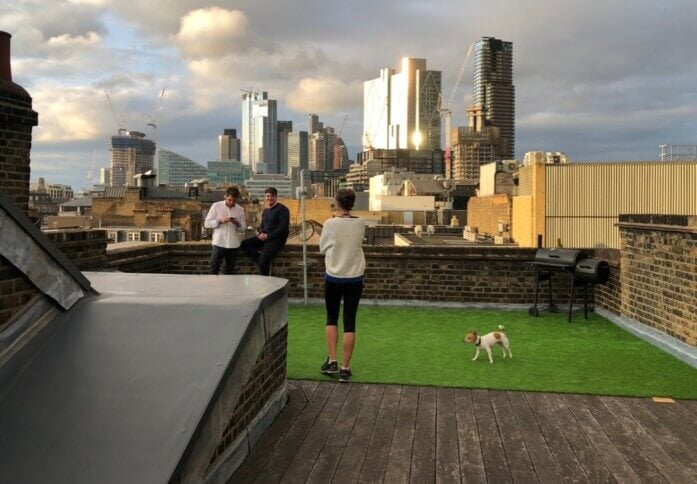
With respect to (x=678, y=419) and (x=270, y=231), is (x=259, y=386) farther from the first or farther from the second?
(x=270, y=231)

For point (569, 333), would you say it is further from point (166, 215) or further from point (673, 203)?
point (166, 215)

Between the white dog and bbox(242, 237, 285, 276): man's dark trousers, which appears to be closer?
the white dog

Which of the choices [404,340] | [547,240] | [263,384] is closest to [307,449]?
[263,384]

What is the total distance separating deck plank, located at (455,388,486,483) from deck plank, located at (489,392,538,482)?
196 millimetres

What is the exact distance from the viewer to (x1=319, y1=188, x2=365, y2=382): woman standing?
5.64 meters

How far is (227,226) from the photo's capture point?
347 inches

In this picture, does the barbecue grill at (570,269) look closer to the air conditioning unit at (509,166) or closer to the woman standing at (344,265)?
the woman standing at (344,265)

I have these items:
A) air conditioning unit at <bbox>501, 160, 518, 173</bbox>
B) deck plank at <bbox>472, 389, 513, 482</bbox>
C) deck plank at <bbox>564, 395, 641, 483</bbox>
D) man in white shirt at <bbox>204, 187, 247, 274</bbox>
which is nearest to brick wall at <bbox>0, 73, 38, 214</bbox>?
man in white shirt at <bbox>204, 187, 247, 274</bbox>

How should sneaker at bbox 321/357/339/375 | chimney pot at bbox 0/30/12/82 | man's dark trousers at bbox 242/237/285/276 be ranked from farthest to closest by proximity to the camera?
1. man's dark trousers at bbox 242/237/285/276
2. chimney pot at bbox 0/30/12/82
3. sneaker at bbox 321/357/339/375

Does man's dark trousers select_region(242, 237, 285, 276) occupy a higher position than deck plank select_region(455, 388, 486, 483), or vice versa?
man's dark trousers select_region(242, 237, 285, 276)

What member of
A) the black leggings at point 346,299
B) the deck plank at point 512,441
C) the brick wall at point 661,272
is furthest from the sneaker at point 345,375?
the brick wall at point 661,272

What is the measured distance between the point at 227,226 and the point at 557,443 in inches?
236

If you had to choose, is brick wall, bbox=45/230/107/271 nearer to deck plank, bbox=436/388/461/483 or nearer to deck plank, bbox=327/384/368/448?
deck plank, bbox=327/384/368/448

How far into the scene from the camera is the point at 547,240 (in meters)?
27.2
